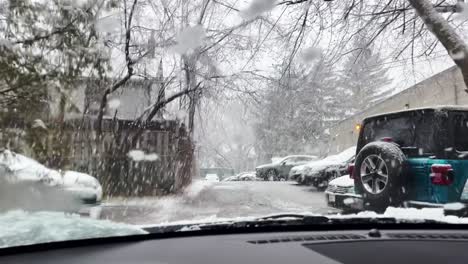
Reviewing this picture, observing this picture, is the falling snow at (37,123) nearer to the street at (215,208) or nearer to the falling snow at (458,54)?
the street at (215,208)

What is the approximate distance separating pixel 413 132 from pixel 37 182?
4.74 meters

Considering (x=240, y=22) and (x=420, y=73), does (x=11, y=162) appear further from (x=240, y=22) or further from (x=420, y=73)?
(x=420, y=73)

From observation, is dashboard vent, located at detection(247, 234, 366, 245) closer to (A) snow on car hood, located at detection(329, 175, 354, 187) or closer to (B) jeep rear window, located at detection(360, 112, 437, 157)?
(B) jeep rear window, located at detection(360, 112, 437, 157)

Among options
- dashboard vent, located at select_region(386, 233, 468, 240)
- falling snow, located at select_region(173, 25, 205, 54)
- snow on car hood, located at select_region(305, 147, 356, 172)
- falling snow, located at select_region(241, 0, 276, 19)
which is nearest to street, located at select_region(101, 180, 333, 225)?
snow on car hood, located at select_region(305, 147, 356, 172)

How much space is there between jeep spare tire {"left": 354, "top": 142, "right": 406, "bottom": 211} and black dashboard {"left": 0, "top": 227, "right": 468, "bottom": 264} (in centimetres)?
314

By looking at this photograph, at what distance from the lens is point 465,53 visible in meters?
8.08

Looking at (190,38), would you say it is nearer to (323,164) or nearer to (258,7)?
(258,7)

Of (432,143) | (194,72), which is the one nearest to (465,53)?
(432,143)

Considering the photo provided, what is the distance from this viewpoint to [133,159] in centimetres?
1278

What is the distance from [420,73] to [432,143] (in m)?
4.30

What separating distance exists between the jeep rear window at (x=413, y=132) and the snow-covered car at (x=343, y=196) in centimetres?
90

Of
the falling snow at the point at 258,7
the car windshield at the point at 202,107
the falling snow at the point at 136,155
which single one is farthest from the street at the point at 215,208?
the falling snow at the point at 258,7

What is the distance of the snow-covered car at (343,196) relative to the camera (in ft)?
21.9

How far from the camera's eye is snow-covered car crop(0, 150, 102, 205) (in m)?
6.24
